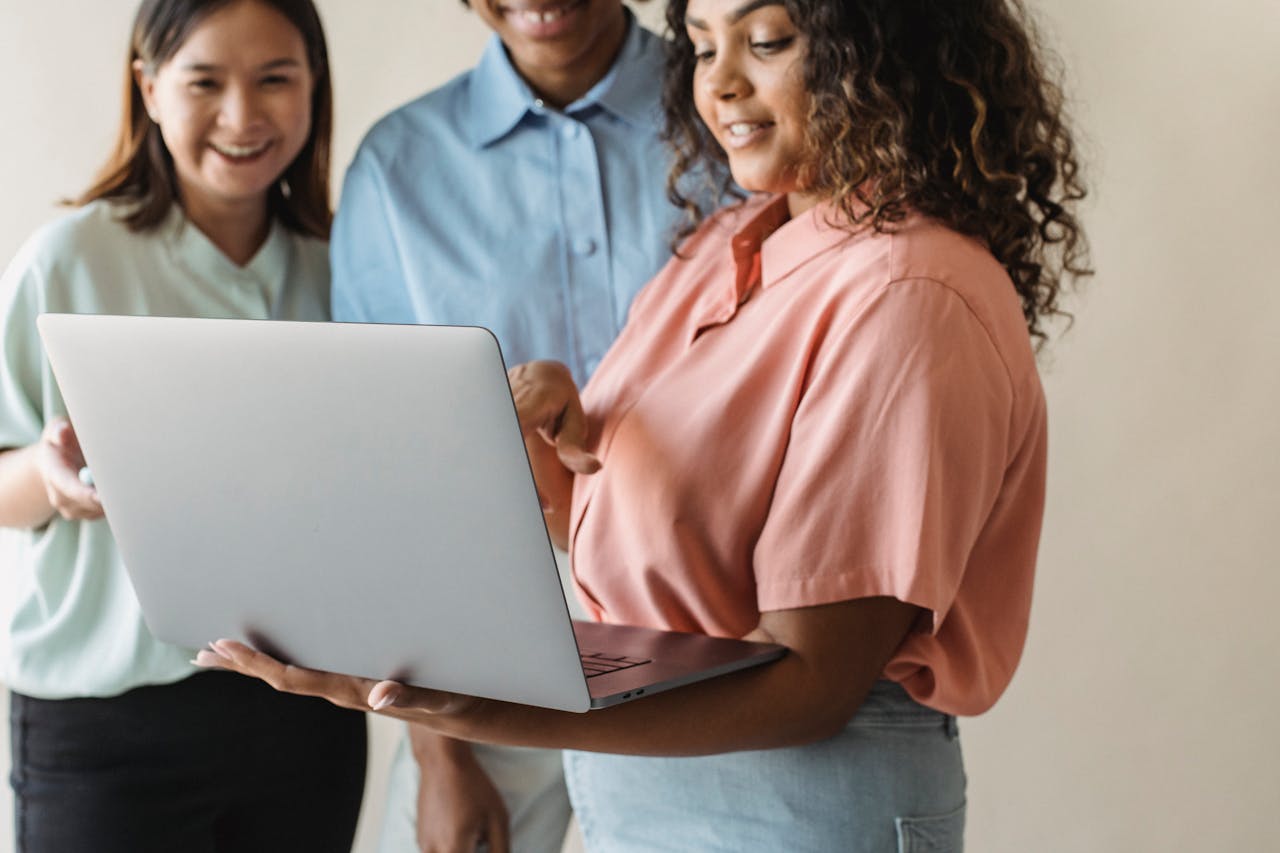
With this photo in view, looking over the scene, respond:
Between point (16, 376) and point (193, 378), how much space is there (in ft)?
2.18

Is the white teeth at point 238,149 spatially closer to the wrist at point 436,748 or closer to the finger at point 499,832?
the wrist at point 436,748

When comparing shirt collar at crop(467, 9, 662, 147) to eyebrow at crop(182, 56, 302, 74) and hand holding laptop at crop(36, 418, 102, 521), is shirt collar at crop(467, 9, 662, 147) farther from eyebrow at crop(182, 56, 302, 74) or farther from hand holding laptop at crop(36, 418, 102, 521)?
hand holding laptop at crop(36, 418, 102, 521)

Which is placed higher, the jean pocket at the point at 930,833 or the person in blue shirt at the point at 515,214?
the person in blue shirt at the point at 515,214

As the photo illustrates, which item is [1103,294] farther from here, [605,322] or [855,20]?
[855,20]

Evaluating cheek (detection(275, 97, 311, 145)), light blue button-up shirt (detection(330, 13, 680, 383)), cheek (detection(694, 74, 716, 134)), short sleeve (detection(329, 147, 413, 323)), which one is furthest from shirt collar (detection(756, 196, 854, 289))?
cheek (detection(275, 97, 311, 145))

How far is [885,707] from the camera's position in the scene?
1.13m

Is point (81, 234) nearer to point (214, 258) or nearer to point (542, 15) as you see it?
point (214, 258)

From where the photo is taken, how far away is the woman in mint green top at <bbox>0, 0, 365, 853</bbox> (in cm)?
A: 151

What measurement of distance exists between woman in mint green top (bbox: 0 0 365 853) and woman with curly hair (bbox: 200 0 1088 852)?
1.65 feet

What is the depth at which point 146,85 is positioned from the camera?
160 centimetres

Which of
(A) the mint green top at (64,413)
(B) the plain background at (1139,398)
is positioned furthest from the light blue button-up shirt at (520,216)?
(B) the plain background at (1139,398)

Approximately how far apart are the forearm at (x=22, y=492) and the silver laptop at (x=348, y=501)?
16.5 inches

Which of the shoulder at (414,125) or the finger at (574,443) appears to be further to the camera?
the shoulder at (414,125)

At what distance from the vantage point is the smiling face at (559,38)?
5.01 ft
